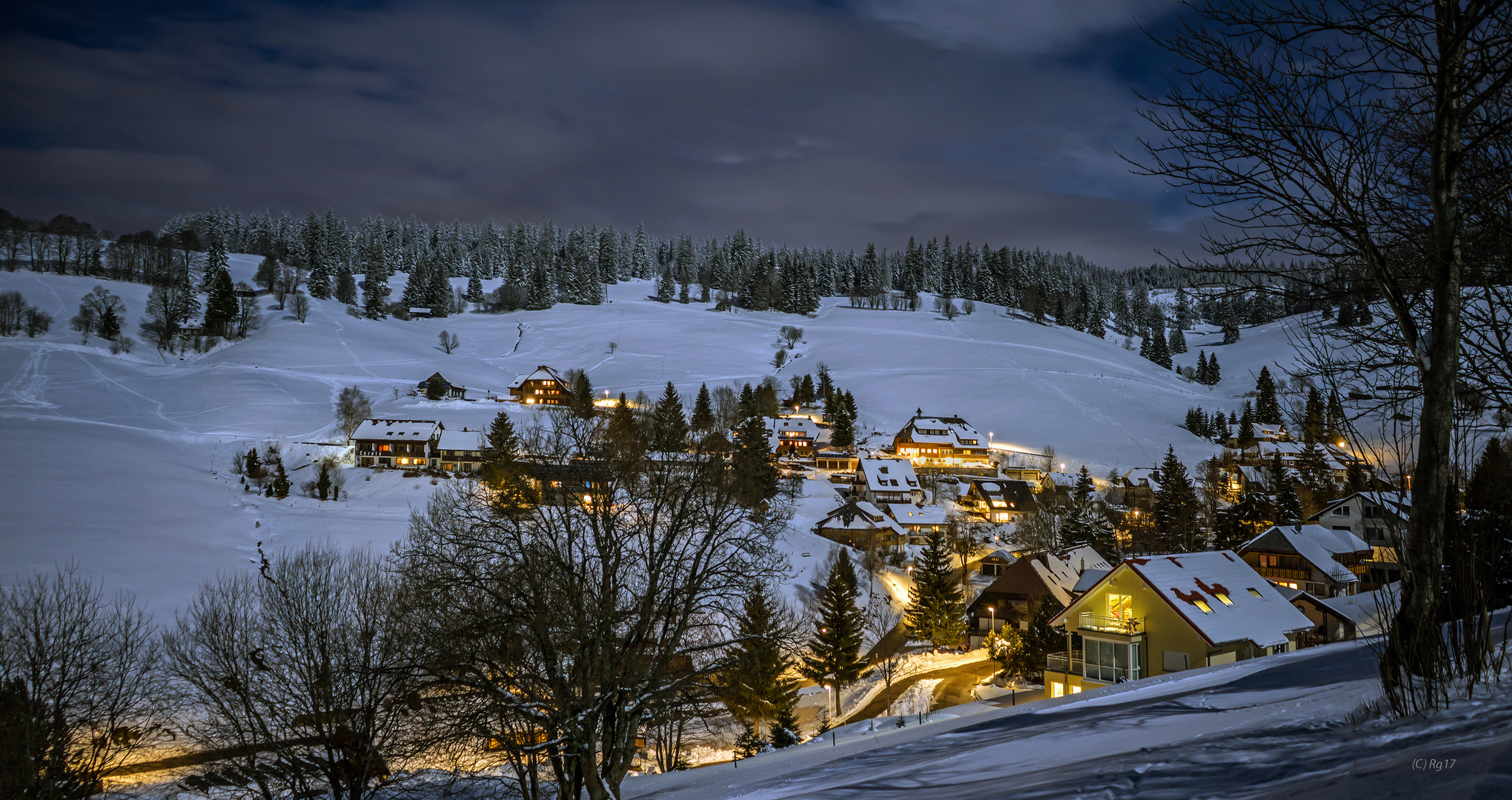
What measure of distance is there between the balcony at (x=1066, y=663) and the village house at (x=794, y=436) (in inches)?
1991

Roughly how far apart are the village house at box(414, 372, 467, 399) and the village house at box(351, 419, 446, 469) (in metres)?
15.8

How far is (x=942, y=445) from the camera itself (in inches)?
3174

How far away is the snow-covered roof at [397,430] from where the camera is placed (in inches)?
2547

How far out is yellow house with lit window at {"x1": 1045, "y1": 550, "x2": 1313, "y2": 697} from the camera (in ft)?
74.4

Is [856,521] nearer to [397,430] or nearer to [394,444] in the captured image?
[394,444]

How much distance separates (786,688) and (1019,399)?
7310 cm

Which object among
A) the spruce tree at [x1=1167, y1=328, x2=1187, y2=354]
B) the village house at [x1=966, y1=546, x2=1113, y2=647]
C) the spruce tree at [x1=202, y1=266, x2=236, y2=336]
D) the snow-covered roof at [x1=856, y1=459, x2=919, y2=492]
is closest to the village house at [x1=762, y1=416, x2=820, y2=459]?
the snow-covered roof at [x1=856, y1=459, x2=919, y2=492]

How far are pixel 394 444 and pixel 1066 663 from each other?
58108 millimetres

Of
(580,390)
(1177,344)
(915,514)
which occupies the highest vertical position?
(1177,344)

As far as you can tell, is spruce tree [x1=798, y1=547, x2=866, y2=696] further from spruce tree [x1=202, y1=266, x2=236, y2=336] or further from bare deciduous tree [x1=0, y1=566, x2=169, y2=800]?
spruce tree [x1=202, y1=266, x2=236, y2=336]

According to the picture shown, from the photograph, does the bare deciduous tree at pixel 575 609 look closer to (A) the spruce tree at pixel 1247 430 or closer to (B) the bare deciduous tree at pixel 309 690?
(B) the bare deciduous tree at pixel 309 690

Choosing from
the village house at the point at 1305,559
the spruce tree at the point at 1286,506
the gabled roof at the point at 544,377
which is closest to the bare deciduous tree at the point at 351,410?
the gabled roof at the point at 544,377

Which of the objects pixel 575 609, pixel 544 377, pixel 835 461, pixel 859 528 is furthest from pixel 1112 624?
pixel 544 377

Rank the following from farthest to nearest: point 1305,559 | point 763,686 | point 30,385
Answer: point 30,385 → point 1305,559 → point 763,686
